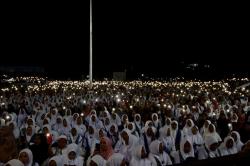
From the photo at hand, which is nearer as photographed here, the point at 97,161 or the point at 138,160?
the point at 97,161

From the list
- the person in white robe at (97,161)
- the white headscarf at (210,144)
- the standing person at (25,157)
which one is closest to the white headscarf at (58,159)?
the standing person at (25,157)

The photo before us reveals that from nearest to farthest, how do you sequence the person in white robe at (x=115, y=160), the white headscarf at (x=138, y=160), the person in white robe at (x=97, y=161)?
the person in white robe at (x=97, y=161) < the person in white robe at (x=115, y=160) < the white headscarf at (x=138, y=160)

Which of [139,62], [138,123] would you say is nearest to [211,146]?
[138,123]

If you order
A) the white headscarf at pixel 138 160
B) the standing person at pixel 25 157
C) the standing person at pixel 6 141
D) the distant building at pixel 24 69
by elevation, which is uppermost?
the distant building at pixel 24 69

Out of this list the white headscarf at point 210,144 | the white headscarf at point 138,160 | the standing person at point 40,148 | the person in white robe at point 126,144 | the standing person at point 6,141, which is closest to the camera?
the standing person at point 6,141

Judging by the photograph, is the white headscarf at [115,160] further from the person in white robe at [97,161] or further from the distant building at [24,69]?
the distant building at [24,69]

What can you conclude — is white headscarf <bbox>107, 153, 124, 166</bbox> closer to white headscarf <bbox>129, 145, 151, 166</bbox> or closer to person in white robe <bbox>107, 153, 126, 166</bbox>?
person in white robe <bbox>107, 153, 126, 166</bbox>

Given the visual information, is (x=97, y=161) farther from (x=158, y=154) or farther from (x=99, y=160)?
(x=158, y=154)

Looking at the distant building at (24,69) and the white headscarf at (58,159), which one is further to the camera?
the distant building at (24,69)

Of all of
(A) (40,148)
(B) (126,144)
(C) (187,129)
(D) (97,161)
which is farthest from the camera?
(C) (187,129)

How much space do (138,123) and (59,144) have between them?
178 inches

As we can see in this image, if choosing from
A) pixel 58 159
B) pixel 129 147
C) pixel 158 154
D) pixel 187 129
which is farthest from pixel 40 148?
pixel 187 129

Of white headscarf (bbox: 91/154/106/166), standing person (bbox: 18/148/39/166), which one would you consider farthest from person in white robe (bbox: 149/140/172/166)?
standing person (bbox: 18/148/39/166)

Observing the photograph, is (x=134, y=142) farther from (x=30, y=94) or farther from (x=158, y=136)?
(x=30, y=94)
